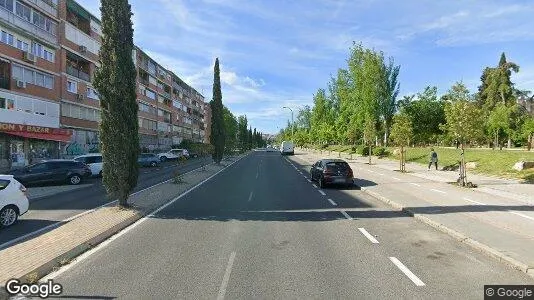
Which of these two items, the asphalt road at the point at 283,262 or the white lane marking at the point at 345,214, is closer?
the asphalt road at the point at 283,262

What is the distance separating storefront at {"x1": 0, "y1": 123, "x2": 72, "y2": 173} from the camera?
36.3 meters

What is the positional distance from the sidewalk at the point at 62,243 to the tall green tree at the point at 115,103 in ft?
3.38

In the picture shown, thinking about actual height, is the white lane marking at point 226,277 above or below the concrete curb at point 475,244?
below

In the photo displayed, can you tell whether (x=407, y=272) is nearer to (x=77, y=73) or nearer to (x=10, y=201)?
(x=10, y=201)

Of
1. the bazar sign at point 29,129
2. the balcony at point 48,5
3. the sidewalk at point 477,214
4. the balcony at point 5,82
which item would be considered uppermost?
the balcony at point 48,5

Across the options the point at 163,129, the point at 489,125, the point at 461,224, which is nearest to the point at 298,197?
the point at 461,224

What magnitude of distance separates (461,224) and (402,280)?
19.5 ft

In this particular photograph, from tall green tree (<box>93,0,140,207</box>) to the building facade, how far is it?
12.6m

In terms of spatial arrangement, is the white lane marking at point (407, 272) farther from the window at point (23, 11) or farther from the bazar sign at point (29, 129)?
the window at point (23, 11)

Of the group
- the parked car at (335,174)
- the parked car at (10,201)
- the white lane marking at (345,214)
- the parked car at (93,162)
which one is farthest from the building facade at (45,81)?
the white lane marking at (345,214)

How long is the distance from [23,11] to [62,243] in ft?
118

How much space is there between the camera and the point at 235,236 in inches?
428

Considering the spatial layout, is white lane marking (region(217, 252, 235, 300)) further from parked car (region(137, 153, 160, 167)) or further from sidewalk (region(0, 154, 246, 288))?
parked car (region(137, 153, 160, 167))

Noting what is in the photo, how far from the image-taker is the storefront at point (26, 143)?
36.3m
